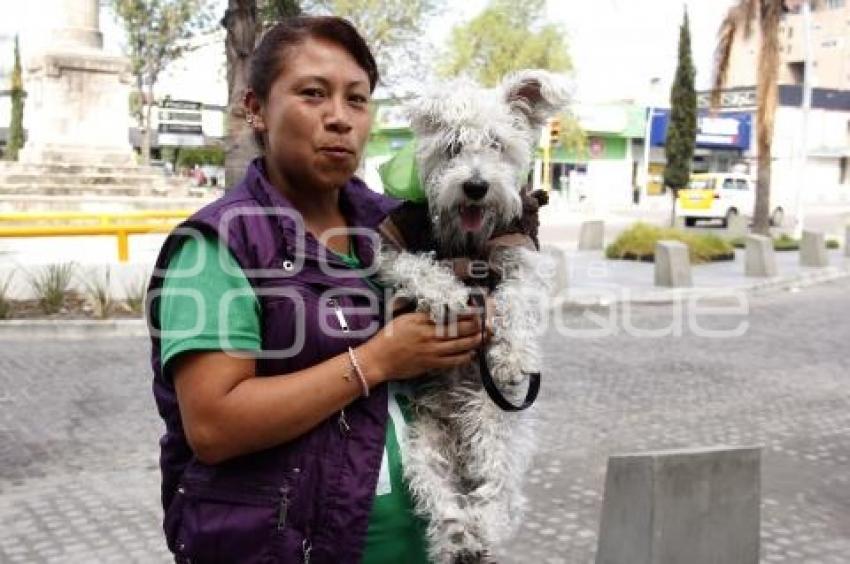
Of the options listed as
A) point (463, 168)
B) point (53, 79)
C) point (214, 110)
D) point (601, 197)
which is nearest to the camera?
point (463, 168)

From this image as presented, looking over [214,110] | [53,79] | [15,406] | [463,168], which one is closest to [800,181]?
[53,79]

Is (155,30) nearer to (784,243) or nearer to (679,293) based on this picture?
(784,243)

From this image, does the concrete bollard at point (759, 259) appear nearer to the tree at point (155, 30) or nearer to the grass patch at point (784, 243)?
the grass patch at point (784, 243)

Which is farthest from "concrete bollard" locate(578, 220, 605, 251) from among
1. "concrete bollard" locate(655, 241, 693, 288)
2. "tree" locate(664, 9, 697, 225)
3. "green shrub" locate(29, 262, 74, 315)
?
"tree" locate(664, 9, 697, 225)

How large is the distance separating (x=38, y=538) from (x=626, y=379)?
5.68 m

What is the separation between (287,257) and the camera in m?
1.81

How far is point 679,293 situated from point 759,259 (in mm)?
3391

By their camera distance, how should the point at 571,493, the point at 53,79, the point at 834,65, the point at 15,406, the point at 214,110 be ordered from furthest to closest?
the point at 834,65 < the point at 214,110 < the point at 53,79 < the point at 15,406 < the point at 571,493

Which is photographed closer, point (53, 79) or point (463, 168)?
point (463, 168)

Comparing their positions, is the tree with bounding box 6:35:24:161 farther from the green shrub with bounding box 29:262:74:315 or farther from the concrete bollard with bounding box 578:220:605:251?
the green shrub with bounding box 29:262:74:315

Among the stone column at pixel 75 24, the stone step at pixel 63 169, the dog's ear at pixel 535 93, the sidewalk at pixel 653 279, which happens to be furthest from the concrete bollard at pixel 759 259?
the dog's ear at pixel 535 93

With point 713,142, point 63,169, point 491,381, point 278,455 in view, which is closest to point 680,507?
point 491,381

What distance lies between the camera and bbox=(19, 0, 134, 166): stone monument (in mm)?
19156

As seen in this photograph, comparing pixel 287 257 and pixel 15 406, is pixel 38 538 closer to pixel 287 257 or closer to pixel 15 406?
pixel 15 406
